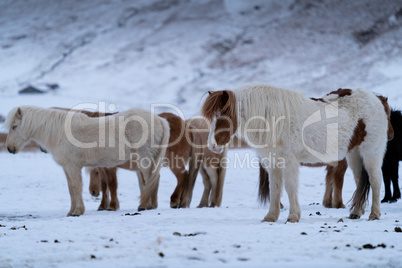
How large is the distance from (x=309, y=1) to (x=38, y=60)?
165ft

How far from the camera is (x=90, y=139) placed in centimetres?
834

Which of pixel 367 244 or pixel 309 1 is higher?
pixel 309 1

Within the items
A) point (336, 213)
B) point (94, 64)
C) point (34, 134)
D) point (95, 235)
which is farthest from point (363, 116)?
point (94, 64)

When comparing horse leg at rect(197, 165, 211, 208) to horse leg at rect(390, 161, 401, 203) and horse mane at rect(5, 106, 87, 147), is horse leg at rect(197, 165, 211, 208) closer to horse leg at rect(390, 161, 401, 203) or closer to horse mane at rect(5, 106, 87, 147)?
horse mane at rect(5, 106, 87, 147)

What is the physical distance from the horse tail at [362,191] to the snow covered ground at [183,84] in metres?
0.49

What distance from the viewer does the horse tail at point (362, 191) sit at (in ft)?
22.5

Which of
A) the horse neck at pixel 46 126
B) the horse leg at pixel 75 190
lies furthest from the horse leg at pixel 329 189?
the horse neck at pixel 46 126

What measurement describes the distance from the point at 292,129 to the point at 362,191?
5.63ft

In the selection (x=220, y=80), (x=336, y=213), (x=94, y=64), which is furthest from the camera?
(x=94, y=64)

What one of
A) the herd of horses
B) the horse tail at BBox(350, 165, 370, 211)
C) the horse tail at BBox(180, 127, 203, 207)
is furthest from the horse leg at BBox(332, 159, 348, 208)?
the horse tail at BBox(180, 127, 203, 207)

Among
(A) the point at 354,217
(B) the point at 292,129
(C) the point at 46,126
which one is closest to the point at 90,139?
(C) the point at 46,126

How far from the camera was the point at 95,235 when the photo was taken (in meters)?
4.91

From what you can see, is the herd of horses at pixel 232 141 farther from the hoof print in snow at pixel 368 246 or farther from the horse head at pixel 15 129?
the hoof print in snow at pixel 368 246

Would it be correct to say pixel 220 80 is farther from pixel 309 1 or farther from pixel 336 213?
pixel 336 213
